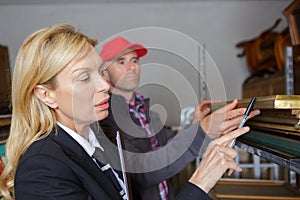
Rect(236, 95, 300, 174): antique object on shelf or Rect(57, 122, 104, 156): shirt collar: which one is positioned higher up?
Rect(236, 95, 300, 174): antique object on shelf

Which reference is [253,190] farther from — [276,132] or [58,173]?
[58,173]

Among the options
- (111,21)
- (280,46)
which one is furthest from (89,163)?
(111,21)

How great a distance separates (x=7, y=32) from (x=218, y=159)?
12.3 ft

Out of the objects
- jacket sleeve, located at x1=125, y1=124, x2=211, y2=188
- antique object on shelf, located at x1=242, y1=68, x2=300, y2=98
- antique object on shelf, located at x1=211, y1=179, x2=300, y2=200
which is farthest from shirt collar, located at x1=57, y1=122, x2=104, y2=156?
antique object on shelf, located at x1=242, y1=68, x2=300, y2=98

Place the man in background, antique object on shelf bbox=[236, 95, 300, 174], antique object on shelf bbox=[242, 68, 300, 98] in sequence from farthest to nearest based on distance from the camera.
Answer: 1. antique object on shelf bbox=[242, 68, 300, 98]
2. the man in background
3. antique object on shelf bbox=[236, 95, 300, 174]

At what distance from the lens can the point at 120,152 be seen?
1.05m

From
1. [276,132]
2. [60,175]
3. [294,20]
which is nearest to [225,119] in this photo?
[276,132]

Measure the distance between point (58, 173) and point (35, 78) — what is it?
0.23 metres

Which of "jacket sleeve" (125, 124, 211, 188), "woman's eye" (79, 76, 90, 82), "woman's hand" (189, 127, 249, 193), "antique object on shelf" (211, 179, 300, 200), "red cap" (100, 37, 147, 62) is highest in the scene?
"woman's eye" (79, 76, 90, 82)

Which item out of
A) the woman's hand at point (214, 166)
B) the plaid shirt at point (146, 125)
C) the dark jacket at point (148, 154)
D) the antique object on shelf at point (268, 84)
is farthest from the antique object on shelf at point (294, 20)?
the woman's hand at point (214, 166)

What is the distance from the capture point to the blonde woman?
77 cm

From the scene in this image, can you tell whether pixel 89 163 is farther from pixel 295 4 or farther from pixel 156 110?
pixel 295 4

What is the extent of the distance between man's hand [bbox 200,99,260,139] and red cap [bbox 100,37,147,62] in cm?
73

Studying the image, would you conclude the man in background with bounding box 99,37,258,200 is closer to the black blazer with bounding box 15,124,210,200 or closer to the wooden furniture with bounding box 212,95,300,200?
the wooden furniture with bounding box 212,95,300,200
